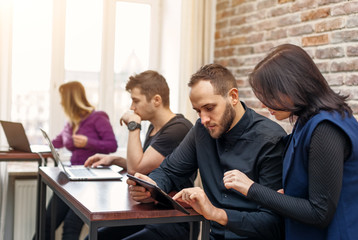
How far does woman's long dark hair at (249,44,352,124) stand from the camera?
5.15ft

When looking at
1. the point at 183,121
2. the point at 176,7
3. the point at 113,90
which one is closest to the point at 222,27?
the point at 176,7

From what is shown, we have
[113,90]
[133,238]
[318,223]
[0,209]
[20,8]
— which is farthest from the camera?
[113,90]

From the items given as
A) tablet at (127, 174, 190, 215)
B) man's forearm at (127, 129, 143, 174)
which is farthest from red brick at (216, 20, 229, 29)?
tablet at (127, 174, 190, 215)

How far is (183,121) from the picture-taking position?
2.54m

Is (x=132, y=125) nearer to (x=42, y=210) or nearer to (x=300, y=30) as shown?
(x=42, y=210)

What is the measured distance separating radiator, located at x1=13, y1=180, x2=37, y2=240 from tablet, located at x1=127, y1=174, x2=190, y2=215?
199cm

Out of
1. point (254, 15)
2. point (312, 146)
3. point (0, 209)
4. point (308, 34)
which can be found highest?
point (254, 15)

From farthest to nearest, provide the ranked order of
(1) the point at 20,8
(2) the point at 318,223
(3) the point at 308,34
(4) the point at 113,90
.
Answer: (4) the point at 113,90 < (1) the point at 20,8 < (3) the point at 308,34 < (2) the point at 318,223

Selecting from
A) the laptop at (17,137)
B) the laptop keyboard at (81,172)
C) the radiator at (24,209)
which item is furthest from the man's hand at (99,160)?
the radiator at (24,209)

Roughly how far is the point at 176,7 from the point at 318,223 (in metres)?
2.89

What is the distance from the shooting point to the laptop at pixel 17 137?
9.57 feet

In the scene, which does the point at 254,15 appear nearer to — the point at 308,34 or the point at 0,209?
the point at 308,34

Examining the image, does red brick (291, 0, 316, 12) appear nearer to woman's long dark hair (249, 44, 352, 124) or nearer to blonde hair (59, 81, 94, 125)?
woman's long dark hair (249, 44, 352, 124)

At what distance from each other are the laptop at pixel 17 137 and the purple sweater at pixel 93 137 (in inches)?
11.4
